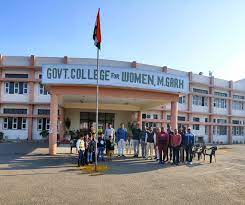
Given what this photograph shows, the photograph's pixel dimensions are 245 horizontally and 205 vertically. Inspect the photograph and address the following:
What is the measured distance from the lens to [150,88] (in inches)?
731

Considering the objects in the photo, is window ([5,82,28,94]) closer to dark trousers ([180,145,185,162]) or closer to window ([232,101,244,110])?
dark trousers ([180,145,185,162])

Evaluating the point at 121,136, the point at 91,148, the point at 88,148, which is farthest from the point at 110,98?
the point at 88,148

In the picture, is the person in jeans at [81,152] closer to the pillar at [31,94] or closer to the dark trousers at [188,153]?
the dark trousers at [188,153]

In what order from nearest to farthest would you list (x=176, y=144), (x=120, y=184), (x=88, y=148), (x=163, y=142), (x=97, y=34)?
(x=120, y=184) < (x=97, y=34) < (x=88, y=148) < (x=176, y=144) < (x=163, y=142)

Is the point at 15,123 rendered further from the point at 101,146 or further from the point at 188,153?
the point at 188,153

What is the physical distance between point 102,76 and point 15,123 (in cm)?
2114

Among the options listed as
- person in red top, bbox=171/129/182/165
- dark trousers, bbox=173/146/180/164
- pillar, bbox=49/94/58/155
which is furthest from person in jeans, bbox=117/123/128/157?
pillar, bbox=49/94/58/155

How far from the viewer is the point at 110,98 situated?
22031mm

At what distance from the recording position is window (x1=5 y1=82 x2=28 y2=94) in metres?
36.0

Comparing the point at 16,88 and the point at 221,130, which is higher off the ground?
the point at 16,88

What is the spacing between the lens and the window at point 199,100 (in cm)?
4441

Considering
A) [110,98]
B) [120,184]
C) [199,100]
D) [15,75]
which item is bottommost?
[120,184]

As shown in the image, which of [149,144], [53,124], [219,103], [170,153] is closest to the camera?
[170,153]

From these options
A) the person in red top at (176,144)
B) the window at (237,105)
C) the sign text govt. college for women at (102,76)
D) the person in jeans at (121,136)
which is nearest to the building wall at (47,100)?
the window at (237,105)
